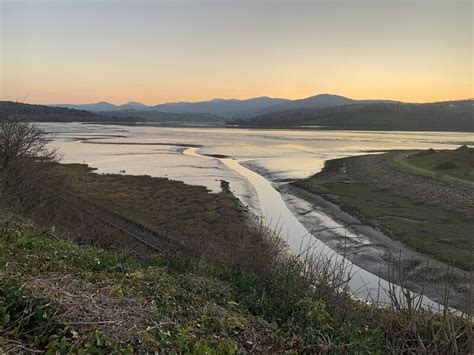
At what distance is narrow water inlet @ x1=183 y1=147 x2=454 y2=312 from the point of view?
525 inches

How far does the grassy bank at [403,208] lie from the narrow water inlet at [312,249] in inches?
112

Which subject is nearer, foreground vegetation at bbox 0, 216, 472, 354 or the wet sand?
foreground vegetation at bbox 0, 216, 472, 354

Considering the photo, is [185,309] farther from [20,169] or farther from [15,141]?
[15,141]

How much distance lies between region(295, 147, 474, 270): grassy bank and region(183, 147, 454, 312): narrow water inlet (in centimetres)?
285

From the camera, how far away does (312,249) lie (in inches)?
867

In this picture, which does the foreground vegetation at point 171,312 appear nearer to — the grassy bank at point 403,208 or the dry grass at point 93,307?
the dry grass at point 93,307

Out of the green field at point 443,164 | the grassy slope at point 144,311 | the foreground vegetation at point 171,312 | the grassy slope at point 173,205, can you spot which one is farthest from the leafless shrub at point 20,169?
the green field at point 443,164

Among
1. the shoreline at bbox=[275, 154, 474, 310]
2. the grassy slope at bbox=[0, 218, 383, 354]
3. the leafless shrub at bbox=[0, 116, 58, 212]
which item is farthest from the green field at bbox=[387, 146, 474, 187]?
the leafless shrub at bbox=[0, 116, 58, 212]

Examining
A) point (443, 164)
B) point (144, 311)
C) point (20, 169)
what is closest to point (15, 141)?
point (20, 169)

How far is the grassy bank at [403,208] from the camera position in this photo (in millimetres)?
21500

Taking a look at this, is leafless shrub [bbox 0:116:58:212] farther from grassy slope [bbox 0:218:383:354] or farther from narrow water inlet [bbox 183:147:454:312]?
narrow water inlet [bbox 183:147:454:312]

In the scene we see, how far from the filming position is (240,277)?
10.0m

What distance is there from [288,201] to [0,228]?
2670 cm

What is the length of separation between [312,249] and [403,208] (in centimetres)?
1207
